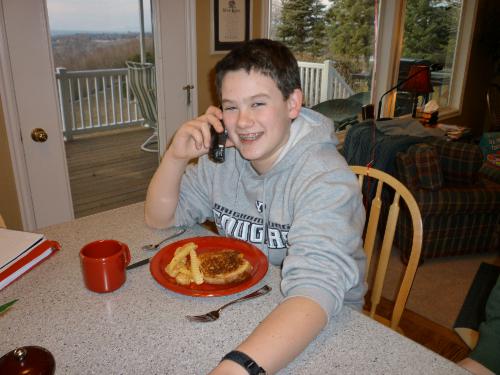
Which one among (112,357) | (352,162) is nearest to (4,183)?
(112,357)

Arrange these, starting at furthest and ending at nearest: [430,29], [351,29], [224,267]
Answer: [430,29]
[351,29]
[224,267]

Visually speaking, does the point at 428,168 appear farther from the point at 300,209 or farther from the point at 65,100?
the point at 65,100

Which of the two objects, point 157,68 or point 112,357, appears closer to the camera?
point 112,357

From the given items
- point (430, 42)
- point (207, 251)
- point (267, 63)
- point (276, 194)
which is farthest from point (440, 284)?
point (430, 42)

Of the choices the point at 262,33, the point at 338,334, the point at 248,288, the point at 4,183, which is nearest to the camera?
the point at 338,334

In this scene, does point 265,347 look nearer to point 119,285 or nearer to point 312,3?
point 119,285

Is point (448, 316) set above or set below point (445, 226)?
below

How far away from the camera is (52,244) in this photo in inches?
46.2

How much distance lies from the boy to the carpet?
1.36 meters

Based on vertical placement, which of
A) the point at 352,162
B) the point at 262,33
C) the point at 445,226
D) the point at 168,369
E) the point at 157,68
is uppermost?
the point at 262,33

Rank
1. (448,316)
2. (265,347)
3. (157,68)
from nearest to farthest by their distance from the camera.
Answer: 1. (265,347)
2. (448,316)
3. (157,68)

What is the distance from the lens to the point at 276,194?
47.4 inches

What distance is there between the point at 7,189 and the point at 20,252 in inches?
47.3

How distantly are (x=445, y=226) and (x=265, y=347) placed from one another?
7.68 feet
